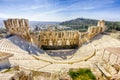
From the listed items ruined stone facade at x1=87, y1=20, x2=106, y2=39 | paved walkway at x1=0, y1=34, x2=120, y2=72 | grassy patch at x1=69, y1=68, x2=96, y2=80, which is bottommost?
→ paved walkway at x1=0, y1=34, x2=120, y2=72

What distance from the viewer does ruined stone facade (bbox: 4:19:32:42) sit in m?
28.7

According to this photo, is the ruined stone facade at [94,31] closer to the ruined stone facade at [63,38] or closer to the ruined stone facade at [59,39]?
the ruined stone facade at [63,38]

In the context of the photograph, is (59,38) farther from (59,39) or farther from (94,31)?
(94,31)

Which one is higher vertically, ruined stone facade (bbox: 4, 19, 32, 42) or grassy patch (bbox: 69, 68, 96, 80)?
ruined stone facade (bbox: 4, 19, 32, 42)

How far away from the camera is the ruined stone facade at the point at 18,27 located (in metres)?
28.7

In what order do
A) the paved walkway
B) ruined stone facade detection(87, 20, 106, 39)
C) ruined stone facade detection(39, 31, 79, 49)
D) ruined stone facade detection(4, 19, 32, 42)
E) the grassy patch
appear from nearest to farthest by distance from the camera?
the grassy patch, the paved walkway, ruined stone facade detection(4, 19, 32, 42), ruined stone facade detection(39, 31, 79, 49), ruined stone facade detection(87, 20, 106, 39)

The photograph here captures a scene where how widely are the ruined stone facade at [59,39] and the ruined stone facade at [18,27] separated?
13.6 feet

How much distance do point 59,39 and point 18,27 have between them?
1028cm

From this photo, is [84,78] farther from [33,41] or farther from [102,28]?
[102,28]

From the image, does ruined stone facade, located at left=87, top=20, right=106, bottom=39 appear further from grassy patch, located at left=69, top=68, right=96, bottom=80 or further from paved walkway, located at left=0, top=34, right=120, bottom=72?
grassy patch, located at left=69, top=68, right=96, bottom=80

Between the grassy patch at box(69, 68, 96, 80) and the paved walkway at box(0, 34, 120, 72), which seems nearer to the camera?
the grassy patch at box(69, 68, 96, 80)

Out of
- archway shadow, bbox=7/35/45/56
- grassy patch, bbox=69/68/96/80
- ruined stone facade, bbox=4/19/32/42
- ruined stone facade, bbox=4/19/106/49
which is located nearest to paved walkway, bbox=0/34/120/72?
archway shadow, bbox=7/35/45/56

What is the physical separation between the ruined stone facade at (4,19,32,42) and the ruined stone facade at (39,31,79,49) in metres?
4.13

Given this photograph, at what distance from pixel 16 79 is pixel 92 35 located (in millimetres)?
30272
